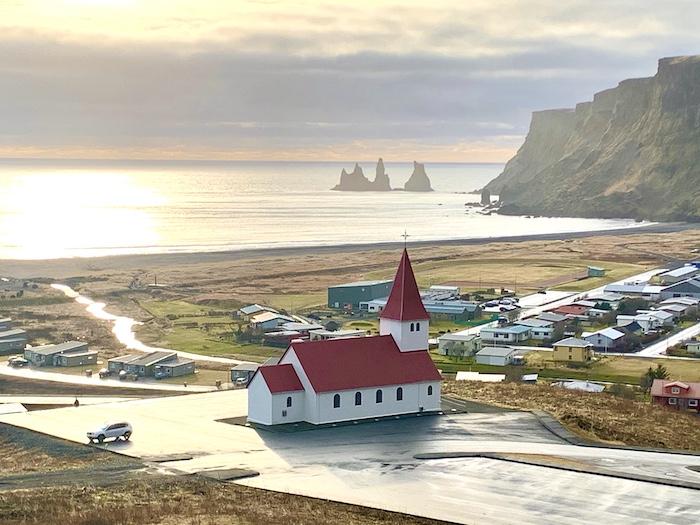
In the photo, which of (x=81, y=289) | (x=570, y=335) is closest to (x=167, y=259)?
(x=81, y=289)

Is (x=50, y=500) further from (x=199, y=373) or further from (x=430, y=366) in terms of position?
(x=199, y=373)

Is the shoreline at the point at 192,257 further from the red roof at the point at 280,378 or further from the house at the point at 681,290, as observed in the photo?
the red roof at the point at 280,378

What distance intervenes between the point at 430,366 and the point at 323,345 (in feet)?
14.0

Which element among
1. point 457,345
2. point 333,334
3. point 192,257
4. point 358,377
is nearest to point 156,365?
point 333,334

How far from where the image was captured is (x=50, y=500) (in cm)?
2862

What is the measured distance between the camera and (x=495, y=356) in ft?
202

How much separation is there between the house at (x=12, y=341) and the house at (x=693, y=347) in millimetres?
39511

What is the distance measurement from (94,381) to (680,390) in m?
28.9

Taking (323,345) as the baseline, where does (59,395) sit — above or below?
below

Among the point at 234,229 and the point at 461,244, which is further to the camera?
the point at 234,229

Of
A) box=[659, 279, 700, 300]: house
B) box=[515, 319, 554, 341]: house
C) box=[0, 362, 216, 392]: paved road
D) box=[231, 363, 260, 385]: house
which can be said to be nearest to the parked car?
box=[0, 362, 216, 392]: paved road

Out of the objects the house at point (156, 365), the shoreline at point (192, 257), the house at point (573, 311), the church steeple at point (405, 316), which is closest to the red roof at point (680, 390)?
the church steeple at point (405, 316)

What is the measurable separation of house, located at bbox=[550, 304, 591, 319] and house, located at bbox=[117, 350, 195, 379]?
1202 inches

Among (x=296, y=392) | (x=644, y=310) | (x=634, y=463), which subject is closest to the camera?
(x=634, y=463)
